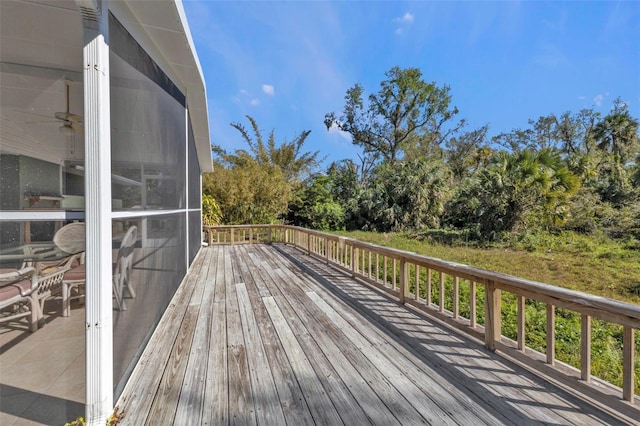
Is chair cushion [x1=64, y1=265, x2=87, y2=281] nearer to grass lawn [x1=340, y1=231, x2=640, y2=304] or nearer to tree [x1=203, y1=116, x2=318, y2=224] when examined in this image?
grass lawn [x1=340, y1=231, x2=640, y2=304]

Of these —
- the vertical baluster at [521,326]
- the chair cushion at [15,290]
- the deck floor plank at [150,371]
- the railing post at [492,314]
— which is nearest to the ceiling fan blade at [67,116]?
the chair cushion at [15,290]

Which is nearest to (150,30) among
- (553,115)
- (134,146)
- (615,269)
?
(134,146)

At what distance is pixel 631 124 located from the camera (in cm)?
1527

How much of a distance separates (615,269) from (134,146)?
28.8 ft

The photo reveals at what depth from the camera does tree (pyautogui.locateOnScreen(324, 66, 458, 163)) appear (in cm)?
1689

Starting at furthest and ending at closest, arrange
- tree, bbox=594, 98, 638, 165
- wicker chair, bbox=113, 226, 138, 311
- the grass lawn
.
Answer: tree, bbox=594, 98, 638, 165 < the grass lawn < wicker chair, bbox=113, 226, 138, 311

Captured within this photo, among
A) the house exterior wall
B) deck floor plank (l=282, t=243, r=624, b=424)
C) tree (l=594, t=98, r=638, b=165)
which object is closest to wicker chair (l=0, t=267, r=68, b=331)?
the house exterior wall

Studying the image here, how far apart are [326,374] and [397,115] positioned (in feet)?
59.4

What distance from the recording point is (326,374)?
1831mm

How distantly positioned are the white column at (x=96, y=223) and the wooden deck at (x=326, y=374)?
0.26 metres

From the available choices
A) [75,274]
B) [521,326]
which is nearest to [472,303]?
[521,326]

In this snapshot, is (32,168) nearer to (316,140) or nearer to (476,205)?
(476,205)

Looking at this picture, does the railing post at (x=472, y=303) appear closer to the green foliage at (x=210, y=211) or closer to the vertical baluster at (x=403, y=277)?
the vertical baluster at (x=403, y=277)

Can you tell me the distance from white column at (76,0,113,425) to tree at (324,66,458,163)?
57.9 ft
